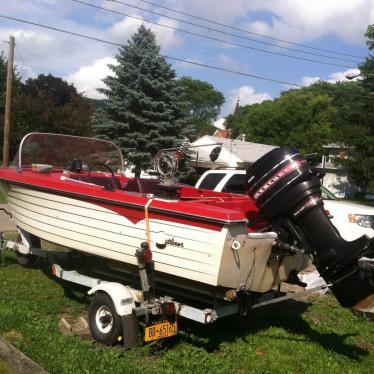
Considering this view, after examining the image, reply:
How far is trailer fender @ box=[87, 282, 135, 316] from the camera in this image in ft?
16.3

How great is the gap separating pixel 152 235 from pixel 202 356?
125 cm

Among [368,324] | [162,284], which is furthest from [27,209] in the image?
[368,324]

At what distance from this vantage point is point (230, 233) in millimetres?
4594

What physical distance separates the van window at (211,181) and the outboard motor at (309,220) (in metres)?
4.79

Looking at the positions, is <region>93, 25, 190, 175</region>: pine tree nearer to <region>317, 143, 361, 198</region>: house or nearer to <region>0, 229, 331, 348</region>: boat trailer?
<region>0, 229, 331, 348</region>: boat trailer

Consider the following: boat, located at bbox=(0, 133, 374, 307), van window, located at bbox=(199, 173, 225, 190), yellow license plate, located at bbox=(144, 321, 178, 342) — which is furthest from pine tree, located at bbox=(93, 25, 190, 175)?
yellow license plate, located at bbox=(144, 321, 178, 342)

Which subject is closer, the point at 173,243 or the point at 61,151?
the point at 173,243

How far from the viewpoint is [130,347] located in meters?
4.96

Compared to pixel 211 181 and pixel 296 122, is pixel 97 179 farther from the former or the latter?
pixel 296 122

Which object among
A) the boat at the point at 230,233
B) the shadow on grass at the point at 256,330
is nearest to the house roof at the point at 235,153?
the shadow on grass at the point at 256,330

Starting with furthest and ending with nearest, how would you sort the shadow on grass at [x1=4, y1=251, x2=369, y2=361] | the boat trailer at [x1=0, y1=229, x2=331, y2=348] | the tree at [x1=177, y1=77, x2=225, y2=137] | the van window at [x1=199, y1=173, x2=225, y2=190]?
the tree at [x1=177, y1=77, x2=225, y2=137]
the van window at [x1=199, y1=173, x2=225, y2=190]
the shadow on grass at [x1=4, y1=251, x2=369, y2=361]
the boat trailer at [x1=0, y1=229, x2=331, y2=348]

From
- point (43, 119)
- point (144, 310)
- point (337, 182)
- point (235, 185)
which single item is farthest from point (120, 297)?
point (337, 182)

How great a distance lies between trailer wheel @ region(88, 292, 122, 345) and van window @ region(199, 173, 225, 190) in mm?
5032

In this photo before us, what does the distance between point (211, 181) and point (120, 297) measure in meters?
5.44
